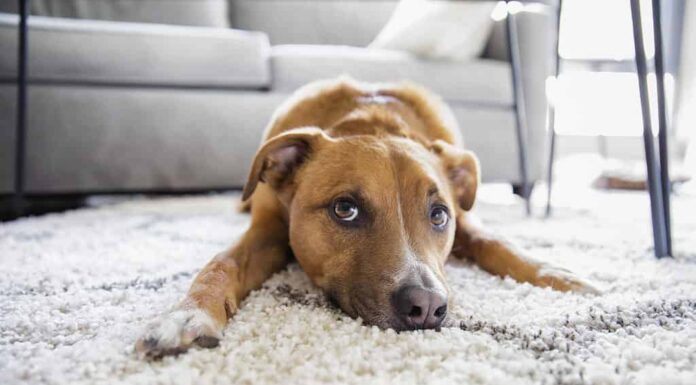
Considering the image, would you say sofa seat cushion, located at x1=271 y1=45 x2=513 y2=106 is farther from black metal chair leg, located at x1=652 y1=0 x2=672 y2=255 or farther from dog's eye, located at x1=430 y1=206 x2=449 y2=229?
dog's eye, located at x1=430 y1=206 x2=449 y2=229

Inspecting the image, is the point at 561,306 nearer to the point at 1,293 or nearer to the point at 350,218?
the point at 350,218

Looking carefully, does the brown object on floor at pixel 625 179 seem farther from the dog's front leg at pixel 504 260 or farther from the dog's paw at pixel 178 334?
the dog's paw at pixel 178 334

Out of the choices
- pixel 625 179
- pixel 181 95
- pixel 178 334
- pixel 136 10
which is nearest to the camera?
pixel 178 334

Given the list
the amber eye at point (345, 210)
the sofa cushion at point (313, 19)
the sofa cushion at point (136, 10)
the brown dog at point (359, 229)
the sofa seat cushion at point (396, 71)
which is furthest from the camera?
the sofa cushion at point (313, 19)

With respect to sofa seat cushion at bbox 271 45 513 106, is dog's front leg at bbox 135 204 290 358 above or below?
below

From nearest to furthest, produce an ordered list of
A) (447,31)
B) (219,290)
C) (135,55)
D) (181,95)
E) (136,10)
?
(219,290), (135,55), (181,95), (447,31), (136,10)

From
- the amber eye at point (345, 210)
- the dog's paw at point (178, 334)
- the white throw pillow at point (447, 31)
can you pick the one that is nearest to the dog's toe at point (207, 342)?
the dog's paw at point (178, 334)

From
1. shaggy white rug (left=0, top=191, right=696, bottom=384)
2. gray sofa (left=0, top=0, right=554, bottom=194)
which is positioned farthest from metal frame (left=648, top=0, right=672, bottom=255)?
gray sofa (left=0, top=0, right=554, bottom=194)

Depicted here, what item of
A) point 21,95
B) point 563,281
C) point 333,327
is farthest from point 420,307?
point 21,95

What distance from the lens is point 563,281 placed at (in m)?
1.44

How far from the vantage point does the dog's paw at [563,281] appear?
1.40m

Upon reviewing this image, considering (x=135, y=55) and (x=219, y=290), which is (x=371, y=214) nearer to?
(x=219, y=290)

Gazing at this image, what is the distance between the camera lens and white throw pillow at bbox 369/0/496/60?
3564 millimetres

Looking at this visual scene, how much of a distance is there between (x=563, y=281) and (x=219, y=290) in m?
0.88
